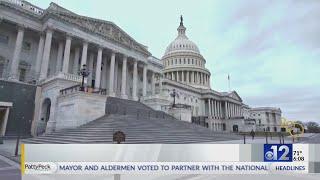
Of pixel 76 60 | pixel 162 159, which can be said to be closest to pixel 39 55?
pixel 76 60

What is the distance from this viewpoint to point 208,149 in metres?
8.09

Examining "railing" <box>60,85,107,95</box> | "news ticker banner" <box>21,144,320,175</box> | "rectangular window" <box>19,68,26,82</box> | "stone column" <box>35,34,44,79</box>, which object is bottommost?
"news ticker banner" <box>21,144,320,175</box>

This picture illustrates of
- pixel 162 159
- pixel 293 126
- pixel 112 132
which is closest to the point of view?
pixel 162 159

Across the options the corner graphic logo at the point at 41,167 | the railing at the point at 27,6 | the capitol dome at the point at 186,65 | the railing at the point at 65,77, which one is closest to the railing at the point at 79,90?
the railing at the point at 65,77

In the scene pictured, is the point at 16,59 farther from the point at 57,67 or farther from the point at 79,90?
the point at 79,90

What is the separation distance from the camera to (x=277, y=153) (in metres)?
8.28

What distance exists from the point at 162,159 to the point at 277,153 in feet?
13.5

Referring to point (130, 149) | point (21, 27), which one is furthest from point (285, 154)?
point (21, 27)

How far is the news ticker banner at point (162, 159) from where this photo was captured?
24.3 feet

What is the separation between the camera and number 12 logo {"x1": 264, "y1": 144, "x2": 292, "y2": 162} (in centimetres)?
825

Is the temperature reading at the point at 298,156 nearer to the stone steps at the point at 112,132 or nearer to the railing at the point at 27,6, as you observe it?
the stone steps at the point at 112,132

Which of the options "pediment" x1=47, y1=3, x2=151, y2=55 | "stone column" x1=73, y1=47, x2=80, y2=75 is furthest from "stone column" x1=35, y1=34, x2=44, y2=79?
"stone column" x1=73, y1=47, x2=80, y2=75

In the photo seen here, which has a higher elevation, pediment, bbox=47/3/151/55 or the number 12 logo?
pediment, bbox=47/3/151/55

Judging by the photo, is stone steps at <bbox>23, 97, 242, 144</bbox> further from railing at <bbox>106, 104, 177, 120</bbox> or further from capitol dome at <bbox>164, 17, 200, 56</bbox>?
capitol dome at <bbox>164, 17, 200, 56</bbox>
